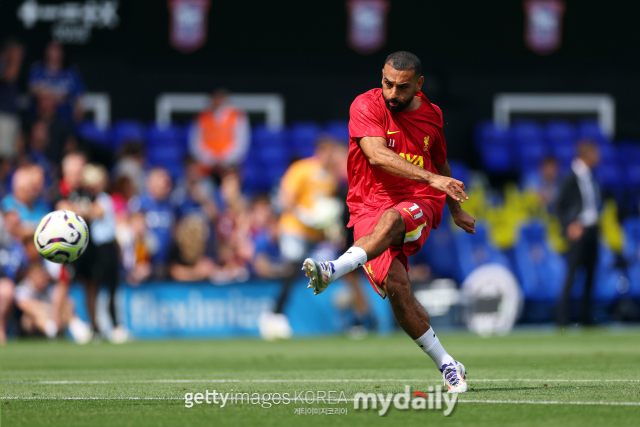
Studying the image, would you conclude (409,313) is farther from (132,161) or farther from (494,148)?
(494,148)

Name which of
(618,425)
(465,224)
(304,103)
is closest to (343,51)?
(304,103)

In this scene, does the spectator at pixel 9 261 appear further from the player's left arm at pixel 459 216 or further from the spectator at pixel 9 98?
the player's left arm at pixel 459 216

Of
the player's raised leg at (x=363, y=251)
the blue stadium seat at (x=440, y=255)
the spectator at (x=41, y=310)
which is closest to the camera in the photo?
the player's raised leg at (x=363, y=251)

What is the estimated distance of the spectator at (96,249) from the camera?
13914mm

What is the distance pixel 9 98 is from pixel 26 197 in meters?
3.82

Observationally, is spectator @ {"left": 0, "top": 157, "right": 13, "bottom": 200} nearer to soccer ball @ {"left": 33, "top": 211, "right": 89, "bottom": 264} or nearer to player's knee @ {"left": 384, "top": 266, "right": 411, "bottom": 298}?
soccer ball @ {"left": 33, "top": 211, "right": 89, "bottom": 264}

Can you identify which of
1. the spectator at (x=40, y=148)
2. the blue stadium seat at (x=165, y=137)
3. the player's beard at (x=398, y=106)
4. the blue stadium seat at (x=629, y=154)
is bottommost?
the blue stadium seat at (x=629, y=154)

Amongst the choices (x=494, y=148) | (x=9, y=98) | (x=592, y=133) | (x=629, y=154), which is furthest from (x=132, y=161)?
(x=629, y=154)

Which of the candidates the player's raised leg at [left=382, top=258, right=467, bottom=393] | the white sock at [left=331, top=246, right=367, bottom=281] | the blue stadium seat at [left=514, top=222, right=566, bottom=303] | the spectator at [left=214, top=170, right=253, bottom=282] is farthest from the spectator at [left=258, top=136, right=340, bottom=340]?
the white sock at [left=331, top=246, right=367, bottom=281]

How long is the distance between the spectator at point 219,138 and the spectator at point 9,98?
11.6 feet

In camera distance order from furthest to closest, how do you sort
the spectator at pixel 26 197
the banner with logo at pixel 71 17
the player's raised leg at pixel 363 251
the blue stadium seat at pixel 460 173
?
the banner with logo at pixel 71 17 < the blue stadium seat at pixel 460 173 < the spectator at pixel 26 197 < the player's raised leg at pixel 363 251

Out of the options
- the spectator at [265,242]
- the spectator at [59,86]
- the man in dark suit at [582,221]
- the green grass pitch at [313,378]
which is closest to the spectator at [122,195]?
the spectator at [265,242]

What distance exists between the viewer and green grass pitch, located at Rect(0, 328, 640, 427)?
511 centimetres

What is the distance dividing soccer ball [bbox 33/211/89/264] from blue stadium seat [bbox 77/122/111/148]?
11.2 metres
